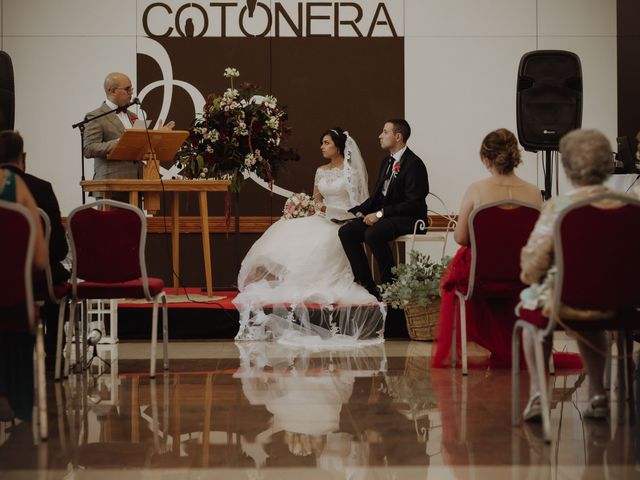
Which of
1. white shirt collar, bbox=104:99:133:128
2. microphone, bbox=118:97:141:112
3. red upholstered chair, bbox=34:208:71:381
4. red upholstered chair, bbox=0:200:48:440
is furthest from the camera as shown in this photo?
white shirt collar, bbox=104:99:133:128

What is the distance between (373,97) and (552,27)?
6.77 feet

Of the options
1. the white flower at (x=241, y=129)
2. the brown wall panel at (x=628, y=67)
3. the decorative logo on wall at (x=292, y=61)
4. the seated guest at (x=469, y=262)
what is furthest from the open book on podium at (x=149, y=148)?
the brown wall panel at (x=628, y=67)

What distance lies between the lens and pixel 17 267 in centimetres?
376

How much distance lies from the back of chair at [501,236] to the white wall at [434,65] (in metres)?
A: 4.85

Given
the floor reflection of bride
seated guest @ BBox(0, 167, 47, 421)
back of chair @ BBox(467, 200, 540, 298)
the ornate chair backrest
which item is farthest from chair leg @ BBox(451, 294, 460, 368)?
seated guest @ BBox(0, 167, 47, 421)

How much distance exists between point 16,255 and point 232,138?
14.3ft

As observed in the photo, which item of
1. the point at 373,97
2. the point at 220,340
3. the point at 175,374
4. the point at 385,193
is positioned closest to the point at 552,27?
the point at 373,97

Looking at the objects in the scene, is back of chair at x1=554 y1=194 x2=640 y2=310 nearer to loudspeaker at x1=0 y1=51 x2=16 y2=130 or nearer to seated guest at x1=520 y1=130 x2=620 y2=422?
seated guest at x1=520 y1=130 x2=620 y2=422

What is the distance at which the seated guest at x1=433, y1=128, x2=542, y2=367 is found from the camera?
538 cm

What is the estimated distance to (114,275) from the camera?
212 inches

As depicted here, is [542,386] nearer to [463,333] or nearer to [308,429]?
[308,429]

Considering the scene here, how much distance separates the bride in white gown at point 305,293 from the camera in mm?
7062

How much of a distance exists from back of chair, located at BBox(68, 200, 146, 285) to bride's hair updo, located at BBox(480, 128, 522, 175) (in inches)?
79.8

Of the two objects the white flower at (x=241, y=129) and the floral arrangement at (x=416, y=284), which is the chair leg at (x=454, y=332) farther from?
the white flower at (x=241, y=129)
